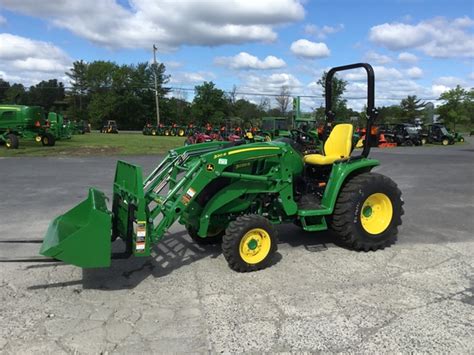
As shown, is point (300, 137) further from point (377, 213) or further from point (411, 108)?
point (411, 108)

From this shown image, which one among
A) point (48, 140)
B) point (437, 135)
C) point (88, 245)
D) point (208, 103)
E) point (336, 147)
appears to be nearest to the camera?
point (88, 245)

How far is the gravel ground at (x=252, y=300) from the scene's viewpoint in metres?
3.34

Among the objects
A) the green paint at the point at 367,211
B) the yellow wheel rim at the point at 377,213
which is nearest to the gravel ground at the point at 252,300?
the yellow wheel rim at the point at 377,213

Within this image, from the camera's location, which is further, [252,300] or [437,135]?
[437,135]

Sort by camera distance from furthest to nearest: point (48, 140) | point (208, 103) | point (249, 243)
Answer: point (208, 103) → point (48, 140) → point (249, 243)

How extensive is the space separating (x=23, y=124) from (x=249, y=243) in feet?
70.7

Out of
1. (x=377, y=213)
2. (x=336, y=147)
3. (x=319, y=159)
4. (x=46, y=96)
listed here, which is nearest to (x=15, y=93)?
(x=46, y=96)

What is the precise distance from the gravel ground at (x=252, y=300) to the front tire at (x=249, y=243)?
0.39 ft

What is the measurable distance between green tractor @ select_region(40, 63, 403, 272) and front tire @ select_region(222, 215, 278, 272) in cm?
1

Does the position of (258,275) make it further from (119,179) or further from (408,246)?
(408,246)

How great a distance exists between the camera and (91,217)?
13.4 ft

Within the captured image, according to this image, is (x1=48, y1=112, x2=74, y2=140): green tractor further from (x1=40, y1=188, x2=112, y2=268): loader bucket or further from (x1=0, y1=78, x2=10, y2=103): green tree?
(x1=0, y1=78, x2=10, y2=103): green tree

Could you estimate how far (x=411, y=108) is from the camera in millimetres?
66250

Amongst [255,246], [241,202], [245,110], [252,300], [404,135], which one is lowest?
[252,300]
